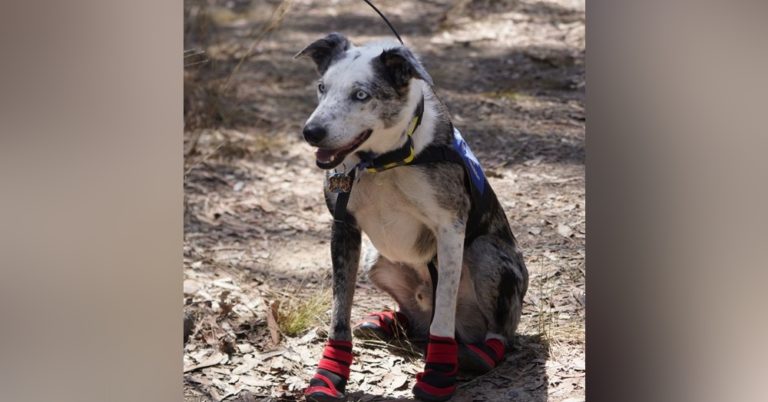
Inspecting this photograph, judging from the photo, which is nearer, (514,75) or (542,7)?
(514,75)

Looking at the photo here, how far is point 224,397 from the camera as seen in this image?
11.4 feet

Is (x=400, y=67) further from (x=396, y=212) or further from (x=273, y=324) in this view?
(x=273, y=324)

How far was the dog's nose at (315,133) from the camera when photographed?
285 cm

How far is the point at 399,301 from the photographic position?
11.9ft

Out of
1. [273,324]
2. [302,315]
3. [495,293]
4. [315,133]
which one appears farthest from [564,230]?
[315,133]

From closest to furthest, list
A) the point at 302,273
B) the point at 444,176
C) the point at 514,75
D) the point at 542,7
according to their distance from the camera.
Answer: the point at 444,176, the point at 302,273, the point at 514,75, the point at 542,7

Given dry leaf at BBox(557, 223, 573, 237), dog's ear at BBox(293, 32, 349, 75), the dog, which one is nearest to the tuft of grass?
the dog

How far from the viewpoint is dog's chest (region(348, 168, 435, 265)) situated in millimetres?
3143

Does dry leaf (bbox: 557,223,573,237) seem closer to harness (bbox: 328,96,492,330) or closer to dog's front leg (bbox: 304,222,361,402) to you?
harness (bbox: 328,96,492,330)
